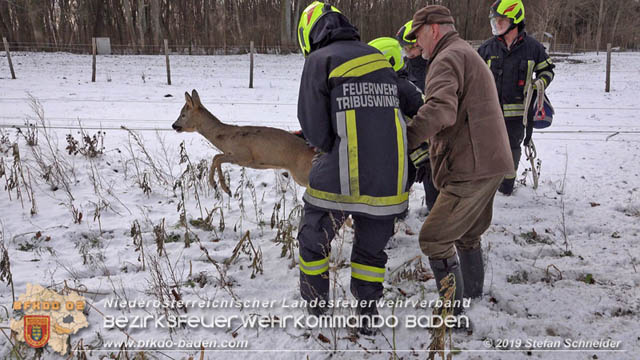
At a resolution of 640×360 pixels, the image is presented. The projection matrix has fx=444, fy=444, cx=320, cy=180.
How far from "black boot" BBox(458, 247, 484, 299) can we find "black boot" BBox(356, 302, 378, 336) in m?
0.86

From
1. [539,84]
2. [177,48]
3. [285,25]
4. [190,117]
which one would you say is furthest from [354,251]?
[177,48]

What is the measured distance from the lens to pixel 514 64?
20.2 ft

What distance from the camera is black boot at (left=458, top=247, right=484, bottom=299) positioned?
3684 millimetres

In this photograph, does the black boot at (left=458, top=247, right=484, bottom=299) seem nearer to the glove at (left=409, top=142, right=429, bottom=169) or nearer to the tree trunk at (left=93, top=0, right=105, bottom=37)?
the glove at (left=409, top=142, right=429, bottom=169)

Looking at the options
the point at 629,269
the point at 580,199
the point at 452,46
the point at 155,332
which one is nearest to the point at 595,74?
the point at 580,199

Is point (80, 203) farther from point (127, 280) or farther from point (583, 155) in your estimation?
point (583, 155)

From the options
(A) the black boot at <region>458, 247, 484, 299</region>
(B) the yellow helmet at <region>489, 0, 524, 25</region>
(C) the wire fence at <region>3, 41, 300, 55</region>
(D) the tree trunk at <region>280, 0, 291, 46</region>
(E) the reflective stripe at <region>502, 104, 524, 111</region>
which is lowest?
(A) the black boot at <region>458, 247, 484, 299</region>

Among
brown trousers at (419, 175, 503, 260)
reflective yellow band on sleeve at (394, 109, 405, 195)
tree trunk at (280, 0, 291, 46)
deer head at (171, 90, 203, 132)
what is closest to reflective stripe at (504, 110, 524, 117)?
brown trousers at (419, 175, 503, 260)

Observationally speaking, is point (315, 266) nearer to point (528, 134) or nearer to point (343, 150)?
point (343, 150)

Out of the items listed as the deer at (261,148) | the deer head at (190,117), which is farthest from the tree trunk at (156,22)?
the deer at (261,148)

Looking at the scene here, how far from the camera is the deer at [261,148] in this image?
4.85 metres

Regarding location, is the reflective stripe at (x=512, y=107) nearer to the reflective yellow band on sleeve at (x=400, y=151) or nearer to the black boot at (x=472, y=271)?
the black boot at (x=472, y=271)

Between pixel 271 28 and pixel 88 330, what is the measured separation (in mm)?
33734

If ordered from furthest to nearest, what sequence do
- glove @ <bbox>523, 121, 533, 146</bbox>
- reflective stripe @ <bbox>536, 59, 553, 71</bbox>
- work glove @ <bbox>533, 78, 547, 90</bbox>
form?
glove @ <bbox>523, 121, 533, 146</bbox>, reflective stripe @ <bbox>536, 59, 553, 71</bbox>, work glove @ <bbox>533, 78, 547, 90</bbox>
